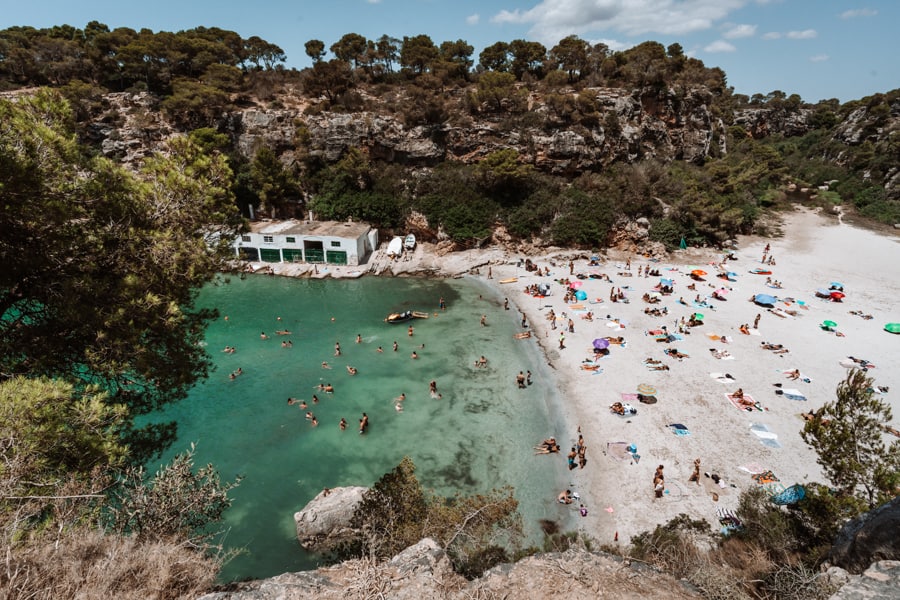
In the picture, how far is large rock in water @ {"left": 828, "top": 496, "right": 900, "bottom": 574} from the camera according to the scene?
5.61 metres

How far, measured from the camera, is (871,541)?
5.91 m

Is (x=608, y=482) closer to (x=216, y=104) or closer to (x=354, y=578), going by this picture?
(x=354, y=578)

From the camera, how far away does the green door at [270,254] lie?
120 ft

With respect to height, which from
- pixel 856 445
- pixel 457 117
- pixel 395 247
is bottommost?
pixel 856 445

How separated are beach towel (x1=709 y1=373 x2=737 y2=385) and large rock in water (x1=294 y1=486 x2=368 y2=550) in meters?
18.0

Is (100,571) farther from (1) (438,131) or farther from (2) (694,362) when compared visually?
(1) (438,131)

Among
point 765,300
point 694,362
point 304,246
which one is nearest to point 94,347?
point 694,362

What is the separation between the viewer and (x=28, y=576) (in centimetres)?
439

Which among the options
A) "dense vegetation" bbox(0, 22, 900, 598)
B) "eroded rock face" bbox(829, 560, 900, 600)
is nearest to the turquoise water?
"dense vegetation" bbox(0, 22, 900, 598)

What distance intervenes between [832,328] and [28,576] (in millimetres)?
34748

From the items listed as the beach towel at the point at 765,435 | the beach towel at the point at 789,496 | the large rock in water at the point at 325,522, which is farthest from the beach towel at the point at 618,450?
the large rock in water at the point at 325,522

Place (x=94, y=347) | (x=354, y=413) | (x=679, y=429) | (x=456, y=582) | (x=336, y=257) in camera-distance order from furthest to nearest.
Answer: (x=336, y=257)
(x=354, y=413)
(x=679, y=429)
(x=94, y=347)
(x=456, y=582)

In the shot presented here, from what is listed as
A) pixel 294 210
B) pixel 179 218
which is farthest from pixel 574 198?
pixel 179 218

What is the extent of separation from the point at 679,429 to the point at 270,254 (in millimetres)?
34165
